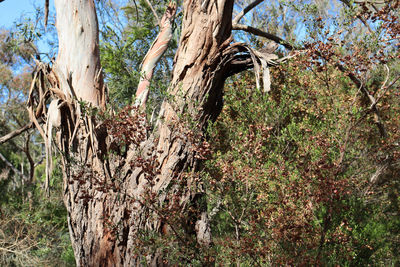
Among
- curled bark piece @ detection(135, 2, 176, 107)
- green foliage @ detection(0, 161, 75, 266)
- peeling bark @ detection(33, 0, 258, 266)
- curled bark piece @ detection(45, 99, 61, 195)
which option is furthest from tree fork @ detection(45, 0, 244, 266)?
→ green foliage @ detection(0, 161, 75, 266)

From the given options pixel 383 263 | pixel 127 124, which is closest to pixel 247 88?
pixel 127 124

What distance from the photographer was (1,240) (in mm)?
8898

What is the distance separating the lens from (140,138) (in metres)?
3.30

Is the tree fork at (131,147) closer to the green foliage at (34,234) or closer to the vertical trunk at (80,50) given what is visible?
the vertical trunk at (80,50)

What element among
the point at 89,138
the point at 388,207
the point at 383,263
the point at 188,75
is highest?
the point at 188,75

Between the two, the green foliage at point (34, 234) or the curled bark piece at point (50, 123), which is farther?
the green foliage at point (34, 234)

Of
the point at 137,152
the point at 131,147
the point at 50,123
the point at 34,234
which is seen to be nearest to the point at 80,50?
the point at 50,123

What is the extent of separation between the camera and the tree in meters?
3.36

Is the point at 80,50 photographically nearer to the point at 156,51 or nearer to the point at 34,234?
the point at 156,51

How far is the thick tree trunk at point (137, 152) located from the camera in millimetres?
3375

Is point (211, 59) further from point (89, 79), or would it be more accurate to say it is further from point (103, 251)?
point (103, 251)

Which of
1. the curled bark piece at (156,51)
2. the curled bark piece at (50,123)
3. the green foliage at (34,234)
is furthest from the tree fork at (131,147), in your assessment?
the green foliage at (34,234)

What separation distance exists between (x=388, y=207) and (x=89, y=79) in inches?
302

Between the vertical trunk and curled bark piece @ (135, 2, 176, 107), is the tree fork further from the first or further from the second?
curled bark piece @ (135, 2, 176, 107)
